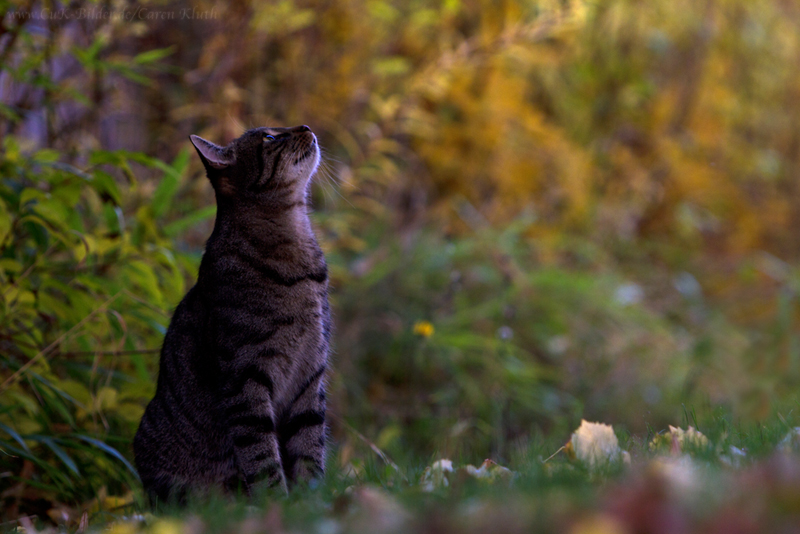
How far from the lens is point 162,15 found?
160 inches

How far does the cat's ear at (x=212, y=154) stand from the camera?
6.99 ft

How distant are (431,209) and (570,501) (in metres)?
4.17

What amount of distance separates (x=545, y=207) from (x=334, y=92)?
6.07 feet

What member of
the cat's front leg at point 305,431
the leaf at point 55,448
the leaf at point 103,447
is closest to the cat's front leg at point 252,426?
the cat's front leg at point 305,431

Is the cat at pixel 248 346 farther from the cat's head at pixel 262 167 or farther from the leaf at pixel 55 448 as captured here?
the leaf at pixel 55 448

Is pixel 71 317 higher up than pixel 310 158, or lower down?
lower down

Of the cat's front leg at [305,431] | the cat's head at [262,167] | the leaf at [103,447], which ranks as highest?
the cat's head at [262,167]

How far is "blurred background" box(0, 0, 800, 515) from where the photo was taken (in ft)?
8.18

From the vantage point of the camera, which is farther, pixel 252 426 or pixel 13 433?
pixel 13 433

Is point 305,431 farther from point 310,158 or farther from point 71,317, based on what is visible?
point 71,317

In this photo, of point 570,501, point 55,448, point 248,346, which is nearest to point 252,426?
point 248,346

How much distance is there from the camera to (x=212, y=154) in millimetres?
2166

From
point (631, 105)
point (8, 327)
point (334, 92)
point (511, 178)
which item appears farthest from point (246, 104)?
point (631, 105)

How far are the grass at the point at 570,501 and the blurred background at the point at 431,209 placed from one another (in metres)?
0.89
